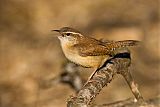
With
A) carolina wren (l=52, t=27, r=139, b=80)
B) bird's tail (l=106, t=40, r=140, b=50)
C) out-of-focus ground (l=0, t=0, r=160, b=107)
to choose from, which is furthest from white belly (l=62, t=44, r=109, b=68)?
out-of-focus ground (l=0, t=0, r=160, b=107)

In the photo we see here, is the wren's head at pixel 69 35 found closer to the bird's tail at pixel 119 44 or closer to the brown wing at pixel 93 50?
the brown wing at pixel 93 50

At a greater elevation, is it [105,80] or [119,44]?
[119,44]

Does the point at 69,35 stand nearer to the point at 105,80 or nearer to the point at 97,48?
the point at 97,48

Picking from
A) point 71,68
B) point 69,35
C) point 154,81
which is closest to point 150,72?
point 154,81

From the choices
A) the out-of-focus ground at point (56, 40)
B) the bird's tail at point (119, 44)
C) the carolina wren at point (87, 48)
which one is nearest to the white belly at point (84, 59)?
the carolina wren at point (87, 48)

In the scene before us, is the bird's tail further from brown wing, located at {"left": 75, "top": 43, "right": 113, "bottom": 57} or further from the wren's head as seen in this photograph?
the wren's head

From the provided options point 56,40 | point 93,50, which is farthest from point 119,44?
point 56,40
